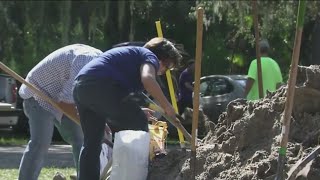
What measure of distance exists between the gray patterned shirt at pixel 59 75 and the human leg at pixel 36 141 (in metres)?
0.07

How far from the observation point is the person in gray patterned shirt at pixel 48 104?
6680mm

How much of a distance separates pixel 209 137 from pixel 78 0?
567 inches

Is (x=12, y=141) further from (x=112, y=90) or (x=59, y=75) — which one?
(x=112, y=90)

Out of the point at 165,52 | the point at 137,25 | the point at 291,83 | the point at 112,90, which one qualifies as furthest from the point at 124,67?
the point at 137,25

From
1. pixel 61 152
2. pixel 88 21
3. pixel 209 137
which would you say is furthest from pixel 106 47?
pixel 209 137

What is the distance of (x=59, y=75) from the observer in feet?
22.1

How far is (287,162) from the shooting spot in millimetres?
5430

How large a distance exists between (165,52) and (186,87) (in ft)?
29.1

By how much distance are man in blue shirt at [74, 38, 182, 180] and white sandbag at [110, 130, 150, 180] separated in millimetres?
215

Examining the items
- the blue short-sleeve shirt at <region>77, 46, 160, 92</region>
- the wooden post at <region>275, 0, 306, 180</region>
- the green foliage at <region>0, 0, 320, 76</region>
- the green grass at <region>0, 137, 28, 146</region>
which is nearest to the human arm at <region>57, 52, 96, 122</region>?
the blue short-sleeve shirt at <region>77, 46, 160, 92</region>

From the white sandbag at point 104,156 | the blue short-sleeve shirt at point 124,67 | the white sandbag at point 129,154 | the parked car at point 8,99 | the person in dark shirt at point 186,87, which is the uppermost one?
the blue short-sleeve shirt at point 124,67

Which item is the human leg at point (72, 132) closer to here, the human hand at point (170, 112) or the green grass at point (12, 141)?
the human hand at point (170, 112)

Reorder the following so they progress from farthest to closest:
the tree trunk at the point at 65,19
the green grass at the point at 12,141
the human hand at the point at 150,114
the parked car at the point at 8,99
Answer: the tree trunk at the point at 65,19 < the parked car at the point at 8,99 < the green grass at the point at 12,141 < the human hand at the point at 150,114

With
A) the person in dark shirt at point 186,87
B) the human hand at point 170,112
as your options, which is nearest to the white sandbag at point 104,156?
the human hand at point 170,112
